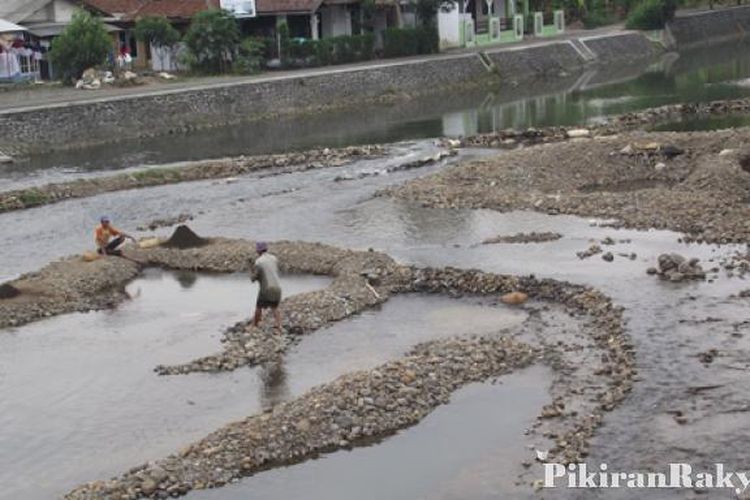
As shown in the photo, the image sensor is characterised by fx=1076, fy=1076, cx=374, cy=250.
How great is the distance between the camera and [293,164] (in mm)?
42625

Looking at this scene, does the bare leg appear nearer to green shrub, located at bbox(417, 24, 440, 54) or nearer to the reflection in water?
the reflection in water

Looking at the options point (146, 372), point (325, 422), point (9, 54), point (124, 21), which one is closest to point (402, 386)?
point (325, 422)

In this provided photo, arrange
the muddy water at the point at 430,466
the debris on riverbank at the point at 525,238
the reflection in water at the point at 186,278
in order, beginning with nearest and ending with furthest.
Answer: the muddy water at the point at 430,466, the reflection in water at the point at 186,278, the debris on riverbank at the point at 525,238

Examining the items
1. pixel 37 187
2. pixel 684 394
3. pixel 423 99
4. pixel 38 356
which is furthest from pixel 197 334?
pixel 423 99

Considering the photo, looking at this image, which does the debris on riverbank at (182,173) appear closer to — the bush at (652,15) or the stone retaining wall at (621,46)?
the stone retaining wall at (621,46)

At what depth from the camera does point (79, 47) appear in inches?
2264

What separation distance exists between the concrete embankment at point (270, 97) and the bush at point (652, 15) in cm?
1009

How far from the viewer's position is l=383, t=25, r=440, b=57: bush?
69750 millimetres

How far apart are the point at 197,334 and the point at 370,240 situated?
25.7 ft

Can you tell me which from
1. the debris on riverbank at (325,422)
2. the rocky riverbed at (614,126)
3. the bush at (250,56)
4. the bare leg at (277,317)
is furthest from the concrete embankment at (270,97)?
the debris on riverbank at (325,422)

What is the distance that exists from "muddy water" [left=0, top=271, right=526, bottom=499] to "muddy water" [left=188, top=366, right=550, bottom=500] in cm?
242

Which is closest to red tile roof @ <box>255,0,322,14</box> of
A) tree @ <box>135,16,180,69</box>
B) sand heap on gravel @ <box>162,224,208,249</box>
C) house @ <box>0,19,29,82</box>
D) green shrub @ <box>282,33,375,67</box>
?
green shrub @ <box>282,33,375,67</box>

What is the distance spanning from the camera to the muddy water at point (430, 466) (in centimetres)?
1508

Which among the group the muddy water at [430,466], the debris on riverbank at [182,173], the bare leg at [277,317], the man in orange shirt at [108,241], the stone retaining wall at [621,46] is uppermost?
the stone retaining wall at [621,46]
